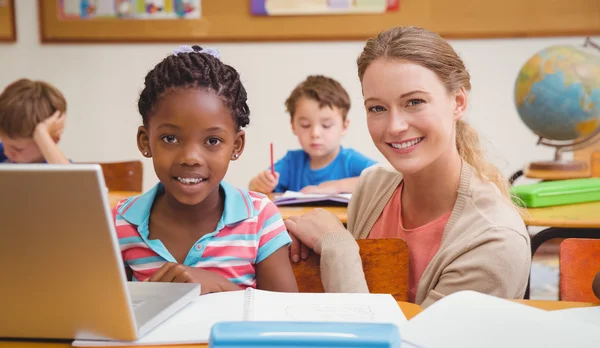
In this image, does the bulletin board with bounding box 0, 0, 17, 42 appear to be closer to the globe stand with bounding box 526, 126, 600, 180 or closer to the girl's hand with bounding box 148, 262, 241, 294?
the globe stand with bounding box 526, 126, 600, 180

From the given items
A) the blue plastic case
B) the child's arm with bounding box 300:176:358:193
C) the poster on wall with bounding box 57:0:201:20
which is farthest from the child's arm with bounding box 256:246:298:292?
the poster on wall with bounding box 57:0:201:20

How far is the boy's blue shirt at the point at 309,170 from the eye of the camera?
112 inches

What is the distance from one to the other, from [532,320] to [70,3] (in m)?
3.81

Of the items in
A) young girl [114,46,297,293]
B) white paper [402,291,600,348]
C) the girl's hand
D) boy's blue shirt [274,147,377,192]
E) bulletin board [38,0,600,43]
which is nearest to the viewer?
white paper [402,291,600,348]

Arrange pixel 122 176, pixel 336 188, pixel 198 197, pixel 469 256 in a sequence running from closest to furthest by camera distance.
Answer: pixel 198 197 < pixel 469 256 < pixel 336 188 < pixel 122 176

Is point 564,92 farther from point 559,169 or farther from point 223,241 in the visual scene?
point 223,241

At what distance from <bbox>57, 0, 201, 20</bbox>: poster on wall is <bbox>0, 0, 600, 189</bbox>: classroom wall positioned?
18cm

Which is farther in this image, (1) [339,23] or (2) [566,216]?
(1) [339,23]

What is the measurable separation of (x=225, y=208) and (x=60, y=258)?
1.83 feet

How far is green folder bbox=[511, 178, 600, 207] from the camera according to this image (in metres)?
1.96

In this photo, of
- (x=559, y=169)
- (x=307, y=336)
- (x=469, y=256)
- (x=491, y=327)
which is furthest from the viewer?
(x=559, y=169)

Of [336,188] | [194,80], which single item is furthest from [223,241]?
[336,188]

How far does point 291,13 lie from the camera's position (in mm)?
3781

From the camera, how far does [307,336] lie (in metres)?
0.57
